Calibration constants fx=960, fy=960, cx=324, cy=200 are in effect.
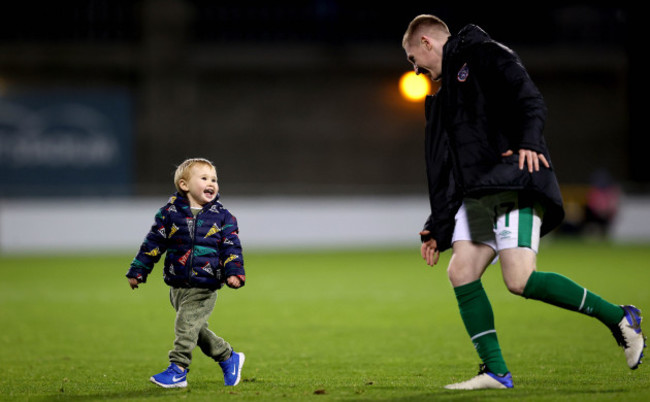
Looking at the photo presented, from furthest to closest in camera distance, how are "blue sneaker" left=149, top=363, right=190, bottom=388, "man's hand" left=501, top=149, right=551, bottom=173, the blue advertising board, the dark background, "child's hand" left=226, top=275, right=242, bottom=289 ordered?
the dark background → the blue advertising board → "blue sneaker" left=149, top=363, right=190, bottom=388 → "child's hand" left=226, top=275, right=242, bottom=289 → "man's hand" left=501, top=149, right=551, bottom=173

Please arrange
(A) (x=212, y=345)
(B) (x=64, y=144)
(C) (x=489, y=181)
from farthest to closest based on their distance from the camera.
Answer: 1. (B) (x=64, y=144)
2. (A) (x=212, y=345)
3. (C) (x=489, y=181)

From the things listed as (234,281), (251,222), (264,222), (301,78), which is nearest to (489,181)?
(234,281)

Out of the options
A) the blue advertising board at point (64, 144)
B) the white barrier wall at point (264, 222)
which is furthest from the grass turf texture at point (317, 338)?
the blue advertising board at point (64, 144)

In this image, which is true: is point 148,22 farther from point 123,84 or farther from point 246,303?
point 246,303

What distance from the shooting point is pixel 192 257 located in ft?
16.3

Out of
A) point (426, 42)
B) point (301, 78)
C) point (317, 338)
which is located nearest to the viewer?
point (426, 42)

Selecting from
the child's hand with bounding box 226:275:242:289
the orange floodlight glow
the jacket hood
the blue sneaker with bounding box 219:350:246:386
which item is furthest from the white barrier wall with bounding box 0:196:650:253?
the jacket hood

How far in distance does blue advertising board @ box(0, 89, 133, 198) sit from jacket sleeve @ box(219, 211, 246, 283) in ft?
53.1

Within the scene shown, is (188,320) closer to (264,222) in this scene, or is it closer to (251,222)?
(251,222)

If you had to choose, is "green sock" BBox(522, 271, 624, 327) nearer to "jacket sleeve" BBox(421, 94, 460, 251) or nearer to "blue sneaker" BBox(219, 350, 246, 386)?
"jacket sleeve" BBox(421, 94, 460, 251)

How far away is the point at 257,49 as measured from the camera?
23266mm

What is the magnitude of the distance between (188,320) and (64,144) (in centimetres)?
1740

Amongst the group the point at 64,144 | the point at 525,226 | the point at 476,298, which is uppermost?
the point at 525,226

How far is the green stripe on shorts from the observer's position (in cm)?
454
